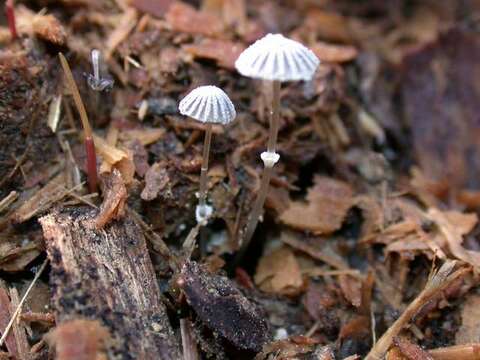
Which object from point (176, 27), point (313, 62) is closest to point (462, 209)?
point (313, 62)

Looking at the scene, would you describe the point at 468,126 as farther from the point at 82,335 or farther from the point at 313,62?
the point at 82,335

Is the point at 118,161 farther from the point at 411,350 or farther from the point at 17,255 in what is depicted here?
the point at 411,350

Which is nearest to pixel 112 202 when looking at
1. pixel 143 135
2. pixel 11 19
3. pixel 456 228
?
pixel 143 135

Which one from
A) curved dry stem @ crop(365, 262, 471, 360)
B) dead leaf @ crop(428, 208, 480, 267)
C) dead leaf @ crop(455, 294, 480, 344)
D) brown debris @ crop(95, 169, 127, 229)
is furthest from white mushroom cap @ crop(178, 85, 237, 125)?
dead leaf @ crop(455, 294, 480, 344)

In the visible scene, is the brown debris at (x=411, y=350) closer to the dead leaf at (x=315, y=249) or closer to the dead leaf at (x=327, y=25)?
the dead leaf at (x=315, y=249)

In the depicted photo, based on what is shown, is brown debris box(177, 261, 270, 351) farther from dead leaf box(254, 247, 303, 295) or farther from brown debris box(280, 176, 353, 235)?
brown debris box(280, 176, 353, 235)

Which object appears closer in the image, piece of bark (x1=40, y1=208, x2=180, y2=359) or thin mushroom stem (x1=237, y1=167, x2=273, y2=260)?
piece of bark (x1=40, y1=208, x2=180, y2=359)
